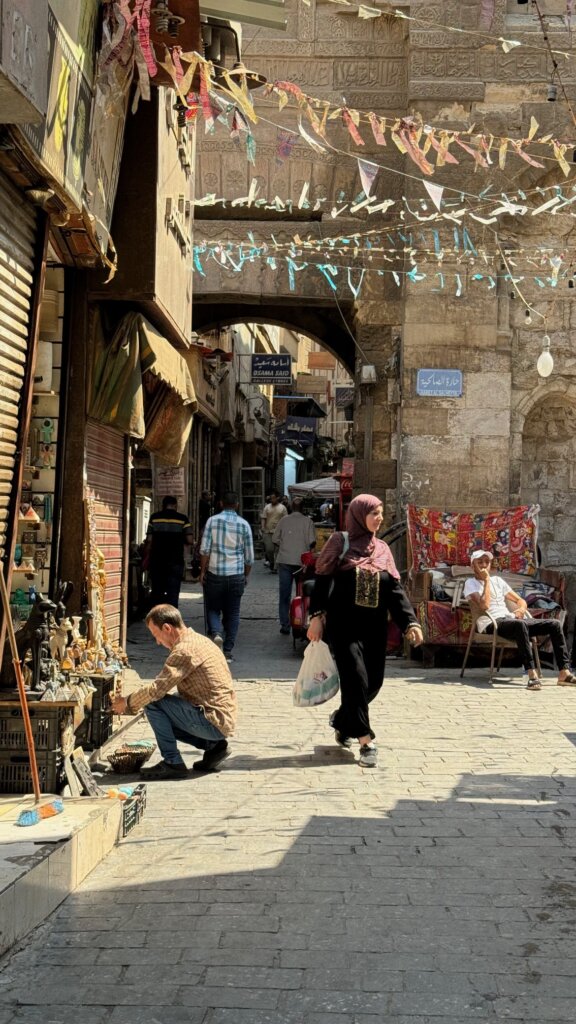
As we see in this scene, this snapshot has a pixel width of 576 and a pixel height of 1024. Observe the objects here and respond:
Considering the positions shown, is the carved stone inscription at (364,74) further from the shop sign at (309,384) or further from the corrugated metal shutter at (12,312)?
the shop sign at (309,384)

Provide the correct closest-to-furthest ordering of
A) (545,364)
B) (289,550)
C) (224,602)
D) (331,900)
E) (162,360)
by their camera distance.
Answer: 1. (331,900)
2. (162,360)
3. (224,602)
4. (545,364)
5. (289,550)

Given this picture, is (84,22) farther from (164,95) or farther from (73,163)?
(164,95)

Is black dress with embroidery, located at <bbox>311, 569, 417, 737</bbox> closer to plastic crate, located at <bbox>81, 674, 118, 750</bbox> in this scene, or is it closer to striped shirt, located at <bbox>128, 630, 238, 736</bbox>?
striped shirt, located at <bbox>128, 630, 238, 736</bbox>

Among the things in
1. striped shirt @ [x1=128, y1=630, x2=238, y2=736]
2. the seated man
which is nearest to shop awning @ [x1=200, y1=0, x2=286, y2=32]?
striped shirt @ [x1=128, y1=630, x2=238, y2=736]

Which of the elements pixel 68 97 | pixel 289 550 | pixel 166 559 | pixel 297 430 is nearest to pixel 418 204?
pixel 289 550

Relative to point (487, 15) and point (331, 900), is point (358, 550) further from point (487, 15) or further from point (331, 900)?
point (487, 15)

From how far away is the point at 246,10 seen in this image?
6.98 meters

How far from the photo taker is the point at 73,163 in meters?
6.09

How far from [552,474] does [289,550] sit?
4.17m

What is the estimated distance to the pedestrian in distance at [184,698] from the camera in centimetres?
645

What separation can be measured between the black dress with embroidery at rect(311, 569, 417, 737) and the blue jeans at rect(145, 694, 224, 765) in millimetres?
940

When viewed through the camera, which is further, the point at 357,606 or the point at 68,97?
the point at 357,606

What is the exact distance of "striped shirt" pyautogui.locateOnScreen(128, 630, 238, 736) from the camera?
6.36m

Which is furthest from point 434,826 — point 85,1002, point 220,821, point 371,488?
point 371,488
